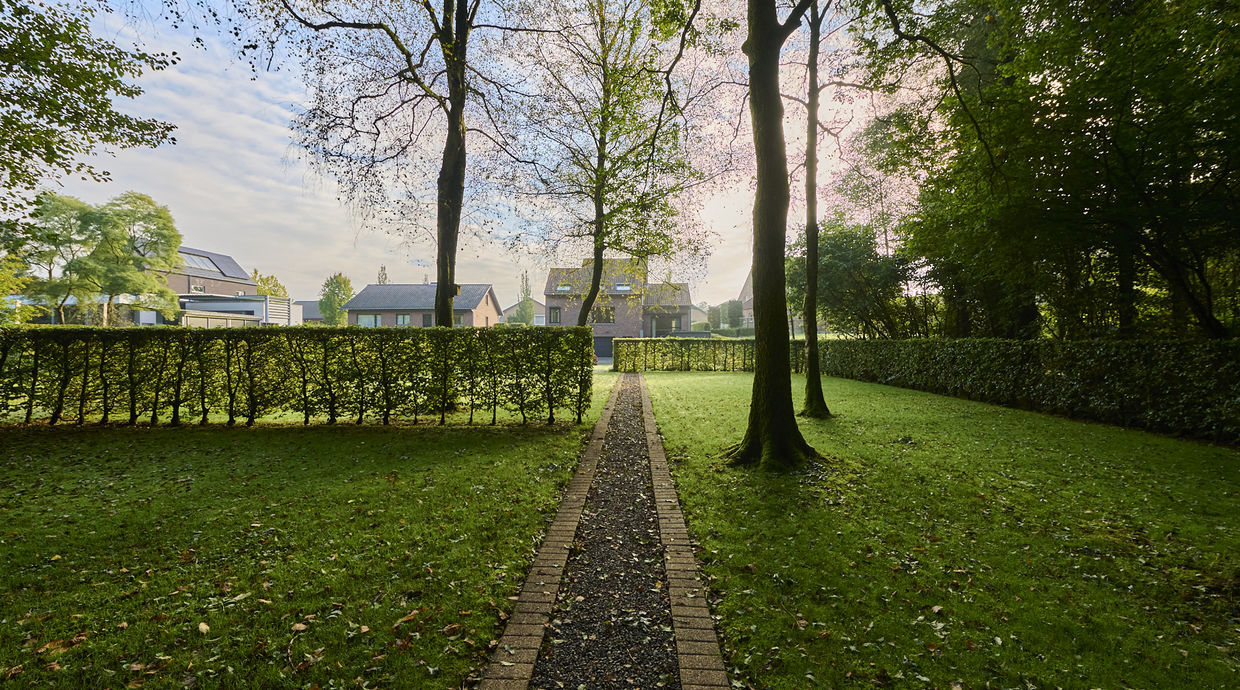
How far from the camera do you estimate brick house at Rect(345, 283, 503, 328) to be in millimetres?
43969

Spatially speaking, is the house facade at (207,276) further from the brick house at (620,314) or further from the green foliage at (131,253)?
the brick house at (620,314)

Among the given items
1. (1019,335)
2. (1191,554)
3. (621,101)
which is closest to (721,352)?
(1019,335)

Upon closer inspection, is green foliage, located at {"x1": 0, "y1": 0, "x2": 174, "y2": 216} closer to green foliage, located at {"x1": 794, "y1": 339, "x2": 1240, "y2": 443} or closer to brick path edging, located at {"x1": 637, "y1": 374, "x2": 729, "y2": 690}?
brick path edging, located at {"x1": 637, "y1": 374, "x2": 729, "y2": 690}

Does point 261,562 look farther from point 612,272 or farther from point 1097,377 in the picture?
point 612,272

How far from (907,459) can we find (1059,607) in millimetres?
3765

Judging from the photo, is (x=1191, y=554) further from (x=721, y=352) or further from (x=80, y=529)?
(x=721, y=352)

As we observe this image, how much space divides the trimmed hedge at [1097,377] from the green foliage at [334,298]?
56160 millimetres

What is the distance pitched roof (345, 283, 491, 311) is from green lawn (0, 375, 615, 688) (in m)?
39.1

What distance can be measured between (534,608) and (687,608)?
39.3 inches

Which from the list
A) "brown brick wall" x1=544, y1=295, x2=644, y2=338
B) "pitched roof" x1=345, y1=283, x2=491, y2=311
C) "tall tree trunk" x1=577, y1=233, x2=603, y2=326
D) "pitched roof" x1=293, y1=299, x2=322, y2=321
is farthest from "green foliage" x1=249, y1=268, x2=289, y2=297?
"tall tree trunk" x1=577, y1=233, x2=603, y2=326

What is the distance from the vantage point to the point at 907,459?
654 cm

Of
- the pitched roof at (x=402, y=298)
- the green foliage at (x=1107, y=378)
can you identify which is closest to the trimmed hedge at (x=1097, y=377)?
the green foliage at (x=1107, y=378)

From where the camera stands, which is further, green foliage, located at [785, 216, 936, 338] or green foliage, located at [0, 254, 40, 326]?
green foliage, located at [785, 216, 936, 338]

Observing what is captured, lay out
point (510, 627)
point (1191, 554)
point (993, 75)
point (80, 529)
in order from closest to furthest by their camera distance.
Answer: point (510, 627) < point (1191, 554) < point (80, 529) < point (993, 75)
